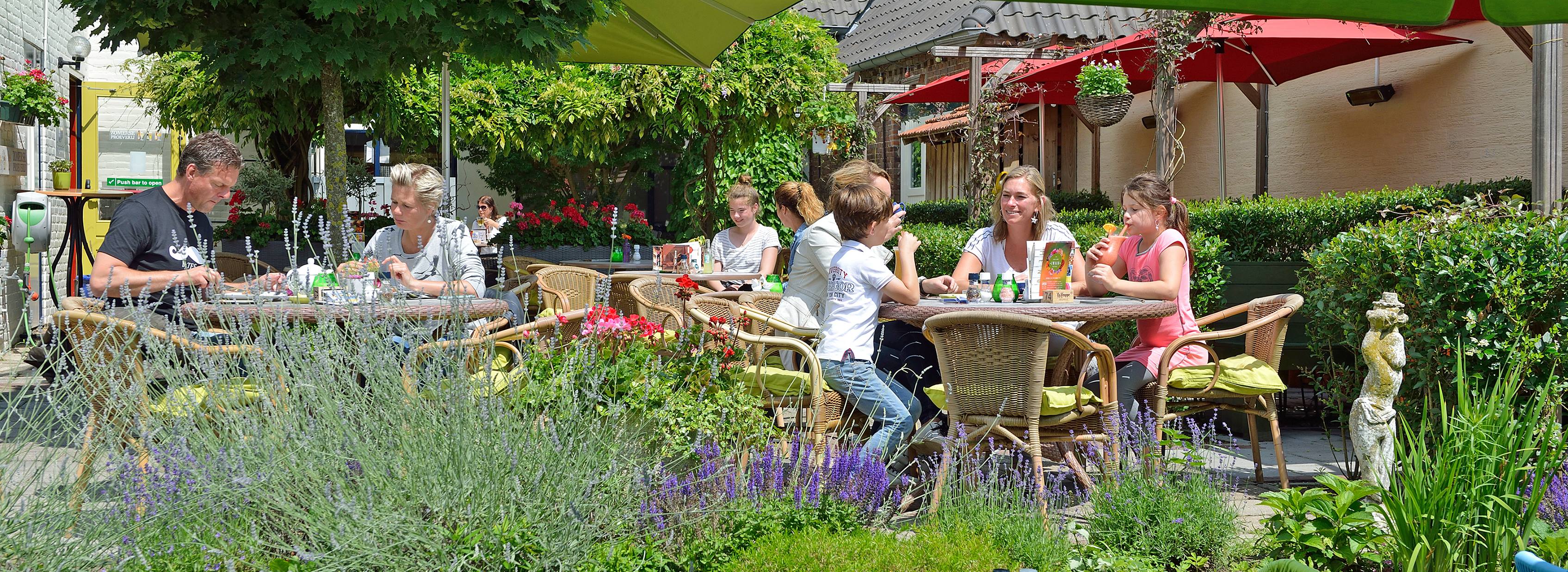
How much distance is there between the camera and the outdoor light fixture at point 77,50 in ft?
34.8

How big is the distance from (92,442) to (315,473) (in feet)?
2.02

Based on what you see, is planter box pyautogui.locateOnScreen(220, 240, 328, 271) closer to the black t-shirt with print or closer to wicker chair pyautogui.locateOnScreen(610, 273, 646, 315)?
wicker chair pyautogui.locateOnScreen(610, 273, 646, 315)

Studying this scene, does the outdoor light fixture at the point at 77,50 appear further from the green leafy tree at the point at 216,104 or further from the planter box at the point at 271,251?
the planter box at the point at 271,251

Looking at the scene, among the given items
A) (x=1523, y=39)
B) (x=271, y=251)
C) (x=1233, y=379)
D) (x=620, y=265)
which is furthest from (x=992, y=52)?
(x=271, y=251)

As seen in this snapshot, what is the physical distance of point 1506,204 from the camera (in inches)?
160

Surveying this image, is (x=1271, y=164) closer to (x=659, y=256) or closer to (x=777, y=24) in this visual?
(x=777, y=24)

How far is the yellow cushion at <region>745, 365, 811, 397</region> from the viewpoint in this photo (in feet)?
12.8

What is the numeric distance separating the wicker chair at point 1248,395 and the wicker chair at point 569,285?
2874mm

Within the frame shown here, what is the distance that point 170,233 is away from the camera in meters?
4.27

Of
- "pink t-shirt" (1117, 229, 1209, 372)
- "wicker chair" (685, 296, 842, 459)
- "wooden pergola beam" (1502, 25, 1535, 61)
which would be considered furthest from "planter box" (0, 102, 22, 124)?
"wooden pergola beam" (1502, 25, 1535, 61)

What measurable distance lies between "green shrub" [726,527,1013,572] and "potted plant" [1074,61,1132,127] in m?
6.80

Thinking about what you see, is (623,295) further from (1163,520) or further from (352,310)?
(1163,520)

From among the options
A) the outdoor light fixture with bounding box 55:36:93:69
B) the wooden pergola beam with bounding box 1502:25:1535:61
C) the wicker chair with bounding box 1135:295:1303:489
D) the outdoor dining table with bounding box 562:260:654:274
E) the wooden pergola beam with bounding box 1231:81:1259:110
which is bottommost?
the wicker chair with bounding box 1135:295:1303:489

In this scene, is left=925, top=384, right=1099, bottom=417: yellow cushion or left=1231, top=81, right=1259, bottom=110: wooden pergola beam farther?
left=1231, top=81, right=1259, bottom=110: wooden pergola beam
